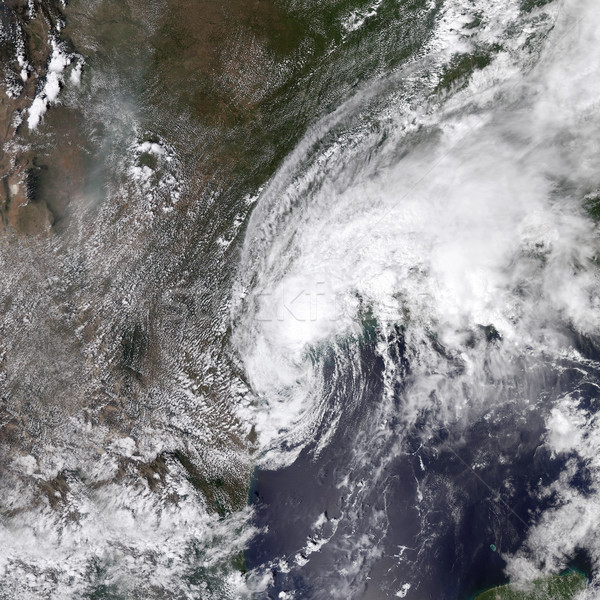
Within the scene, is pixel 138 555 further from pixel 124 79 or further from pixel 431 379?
pixel 124 79

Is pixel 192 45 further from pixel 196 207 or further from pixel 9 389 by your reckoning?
pixel 9 389

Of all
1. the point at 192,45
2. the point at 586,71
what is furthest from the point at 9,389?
the point at 586,71

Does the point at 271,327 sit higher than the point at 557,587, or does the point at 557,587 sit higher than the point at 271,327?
the point at 271,327

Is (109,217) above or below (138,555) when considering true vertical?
above

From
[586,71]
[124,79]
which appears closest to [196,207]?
[124,79]

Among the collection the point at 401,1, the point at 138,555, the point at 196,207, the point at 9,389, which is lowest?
the point at 138,555

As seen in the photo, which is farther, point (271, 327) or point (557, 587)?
point (271, 327)

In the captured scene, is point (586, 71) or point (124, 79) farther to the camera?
point (124, 79)
